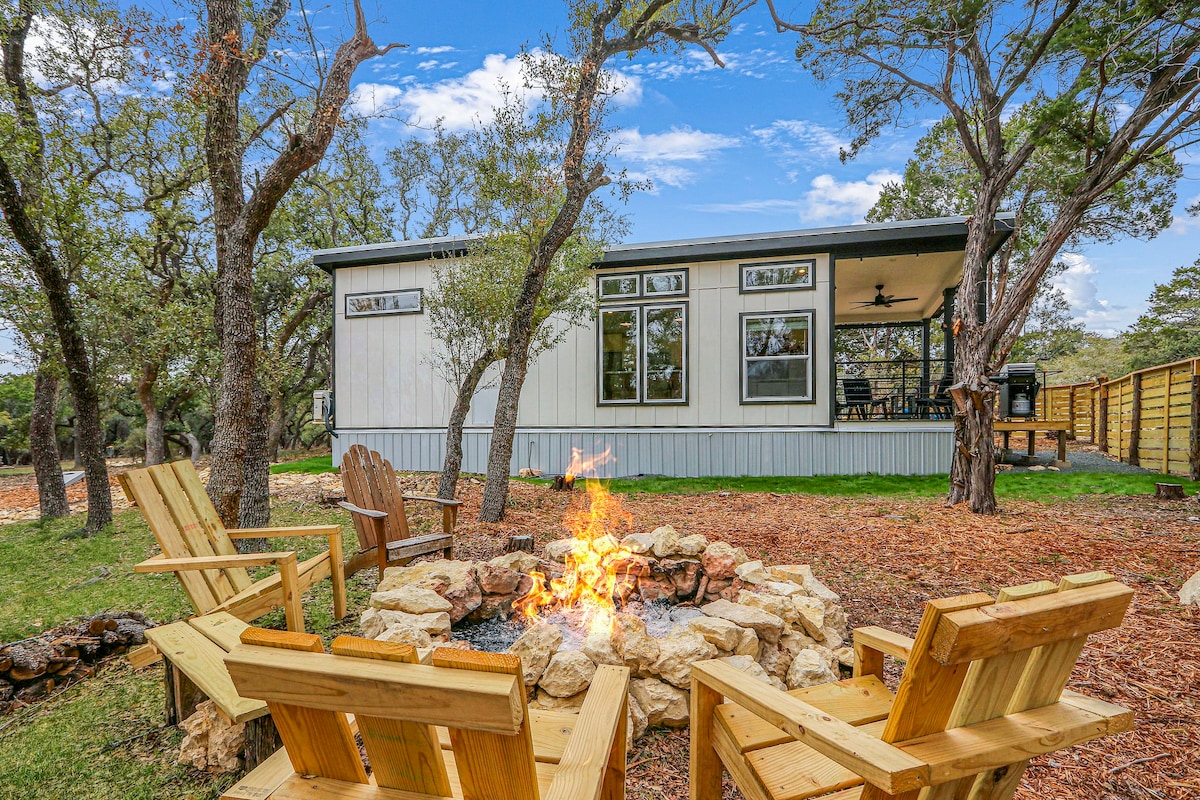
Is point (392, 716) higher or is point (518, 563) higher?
point (392, 716)

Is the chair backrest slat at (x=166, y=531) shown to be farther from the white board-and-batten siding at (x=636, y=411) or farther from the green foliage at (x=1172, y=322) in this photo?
the green foliage at (x=1172, y=322)

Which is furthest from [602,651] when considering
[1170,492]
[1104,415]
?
[1104,415]

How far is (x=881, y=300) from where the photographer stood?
36.0ft

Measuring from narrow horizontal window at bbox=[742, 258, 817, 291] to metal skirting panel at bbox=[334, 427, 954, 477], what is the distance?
234 centimetres

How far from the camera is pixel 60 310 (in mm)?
5309

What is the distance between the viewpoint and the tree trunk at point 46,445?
646 cm

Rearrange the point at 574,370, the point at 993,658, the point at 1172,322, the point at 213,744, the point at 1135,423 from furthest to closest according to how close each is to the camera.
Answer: the point at 1172,322 < the point at 574,370 < the point at 1135,423 < the point at 213,744 < the point at 993,658

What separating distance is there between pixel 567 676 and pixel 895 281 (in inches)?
418

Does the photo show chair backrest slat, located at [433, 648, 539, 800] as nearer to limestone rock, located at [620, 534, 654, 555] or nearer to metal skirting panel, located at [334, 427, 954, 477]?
limestone rock, located at [620, 534, 654, 555]

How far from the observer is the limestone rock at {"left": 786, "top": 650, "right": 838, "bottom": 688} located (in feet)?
7.87

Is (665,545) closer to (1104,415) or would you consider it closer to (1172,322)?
(1104,415)

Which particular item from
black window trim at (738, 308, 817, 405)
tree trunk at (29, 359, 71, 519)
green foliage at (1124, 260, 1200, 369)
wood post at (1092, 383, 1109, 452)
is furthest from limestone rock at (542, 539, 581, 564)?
green foliage at (1124, 260, 1200, 369)

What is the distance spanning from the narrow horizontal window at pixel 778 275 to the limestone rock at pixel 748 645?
7.49 metres

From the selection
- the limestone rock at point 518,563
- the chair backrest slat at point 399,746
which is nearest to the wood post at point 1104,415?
the limestone rock at point 518,563
